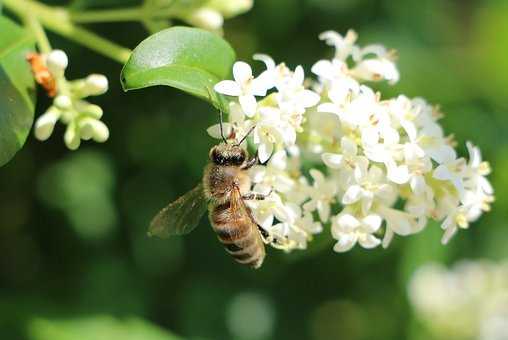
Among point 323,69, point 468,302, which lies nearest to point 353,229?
point 323,69

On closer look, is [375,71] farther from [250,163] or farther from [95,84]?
[95,84]

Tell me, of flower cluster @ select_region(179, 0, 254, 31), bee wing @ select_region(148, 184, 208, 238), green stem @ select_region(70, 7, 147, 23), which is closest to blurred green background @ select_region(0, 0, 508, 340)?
green stem @ select_region(70, 7, 147, 23)

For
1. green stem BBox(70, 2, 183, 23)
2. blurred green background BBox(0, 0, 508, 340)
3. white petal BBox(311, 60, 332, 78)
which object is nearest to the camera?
white petal BBox(311, 60, 332, 78)

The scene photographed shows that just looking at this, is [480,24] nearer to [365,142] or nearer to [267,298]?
[267,298]

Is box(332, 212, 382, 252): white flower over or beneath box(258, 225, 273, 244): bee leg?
over

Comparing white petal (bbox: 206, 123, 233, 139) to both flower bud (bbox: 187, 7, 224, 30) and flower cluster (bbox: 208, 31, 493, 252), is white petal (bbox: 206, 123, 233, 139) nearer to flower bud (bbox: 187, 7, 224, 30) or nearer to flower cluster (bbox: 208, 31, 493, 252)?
flower cluster (bbox: 208, 31, 493, 252)

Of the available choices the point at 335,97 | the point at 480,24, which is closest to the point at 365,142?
the point at 335,97

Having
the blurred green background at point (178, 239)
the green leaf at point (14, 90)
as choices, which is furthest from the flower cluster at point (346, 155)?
the blurred green background at point (178, 239)
